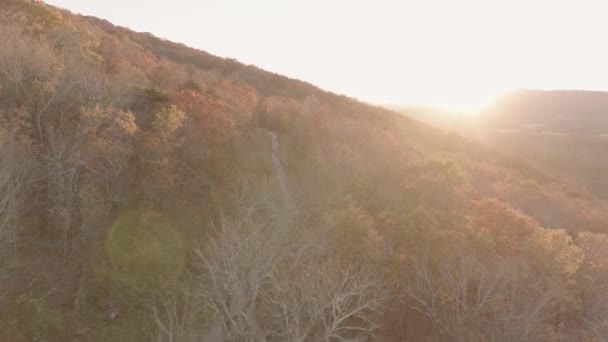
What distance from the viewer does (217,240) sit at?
38500 millimetres

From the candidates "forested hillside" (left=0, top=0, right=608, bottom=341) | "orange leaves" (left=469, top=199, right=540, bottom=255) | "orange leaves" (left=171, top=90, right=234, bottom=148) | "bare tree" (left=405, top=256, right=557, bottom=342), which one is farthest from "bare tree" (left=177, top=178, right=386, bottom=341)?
"orange leaves" (left=171, top=90, right=234, bottom=148)

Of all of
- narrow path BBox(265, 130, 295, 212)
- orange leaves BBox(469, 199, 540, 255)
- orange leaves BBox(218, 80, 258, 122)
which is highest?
orange leaves BBox(218, 80, 258, 122)

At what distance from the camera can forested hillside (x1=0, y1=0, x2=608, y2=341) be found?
2941 cm

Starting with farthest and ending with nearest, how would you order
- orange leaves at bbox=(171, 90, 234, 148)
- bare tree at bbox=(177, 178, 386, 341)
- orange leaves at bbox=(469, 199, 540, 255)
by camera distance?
orange leaves at bbox=(171, 90, 234, 148) → orange leaves at bbox=(469, 199, 540, 255) → bare tree at bbox=(177, 178, 386, 341)

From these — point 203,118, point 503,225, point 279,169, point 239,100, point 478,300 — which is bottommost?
point 279,169

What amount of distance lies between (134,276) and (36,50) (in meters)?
22.7

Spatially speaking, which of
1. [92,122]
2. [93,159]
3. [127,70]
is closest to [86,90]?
[92,122]

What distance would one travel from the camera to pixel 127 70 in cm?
5859

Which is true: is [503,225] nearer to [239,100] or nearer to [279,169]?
[279,169]

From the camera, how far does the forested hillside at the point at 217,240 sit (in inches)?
1158

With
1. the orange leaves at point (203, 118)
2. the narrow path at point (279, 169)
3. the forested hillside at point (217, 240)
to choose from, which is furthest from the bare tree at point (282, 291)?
the orange leaves at point (203, 118)

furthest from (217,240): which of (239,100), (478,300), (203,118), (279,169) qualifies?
(239,100)

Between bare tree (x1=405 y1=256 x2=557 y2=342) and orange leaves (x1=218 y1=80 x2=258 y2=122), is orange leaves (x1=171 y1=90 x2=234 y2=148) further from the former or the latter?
bare tree (x1=405 y1=256 x2=557 y2=342)

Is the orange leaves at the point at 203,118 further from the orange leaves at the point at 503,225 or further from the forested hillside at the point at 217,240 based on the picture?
the orange leaves at the point at 503,225
